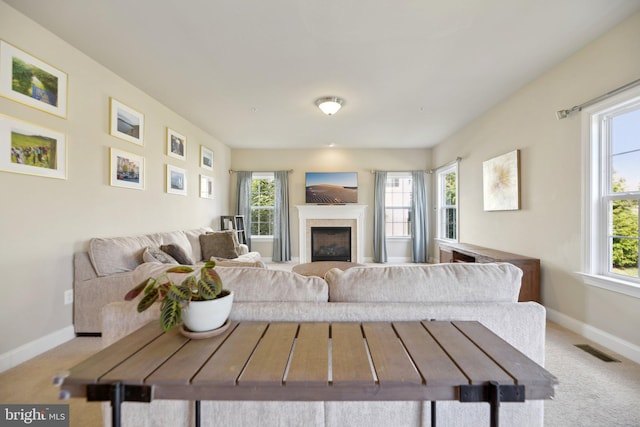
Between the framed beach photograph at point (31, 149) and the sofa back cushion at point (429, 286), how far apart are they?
2514 mm

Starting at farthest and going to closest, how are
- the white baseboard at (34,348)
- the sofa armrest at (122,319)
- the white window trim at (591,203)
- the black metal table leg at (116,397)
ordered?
the white window trim at (591,203) < the white baseboard at (34,348) < the sofa armrest at (122,319) < the black metal table leg at (116,397)

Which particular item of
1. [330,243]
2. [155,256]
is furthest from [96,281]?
[330,243]

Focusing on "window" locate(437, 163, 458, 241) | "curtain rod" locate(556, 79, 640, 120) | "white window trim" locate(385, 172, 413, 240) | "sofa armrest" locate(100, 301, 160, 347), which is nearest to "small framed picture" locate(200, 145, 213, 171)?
"white window trim" locate(385, 172, 413, 240)

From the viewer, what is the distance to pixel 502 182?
3598 millimetres

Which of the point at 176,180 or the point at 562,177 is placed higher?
the point at 176,180

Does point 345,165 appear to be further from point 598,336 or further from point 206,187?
point 598,336

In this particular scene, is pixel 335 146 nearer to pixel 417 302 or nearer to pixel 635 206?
pixel 635 206

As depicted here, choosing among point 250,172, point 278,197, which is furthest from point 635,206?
point 250,172

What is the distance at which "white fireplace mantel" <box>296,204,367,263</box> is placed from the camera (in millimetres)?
5980

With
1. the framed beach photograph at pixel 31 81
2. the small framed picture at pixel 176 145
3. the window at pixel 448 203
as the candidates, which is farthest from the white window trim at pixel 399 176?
the framed beach photograph at pixel 31 81

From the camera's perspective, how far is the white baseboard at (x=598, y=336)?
2.07 meters

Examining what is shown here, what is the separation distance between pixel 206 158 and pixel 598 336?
18.6 feet

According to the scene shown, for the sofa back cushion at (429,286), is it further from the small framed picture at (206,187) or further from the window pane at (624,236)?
the small framed picture at (206,187)

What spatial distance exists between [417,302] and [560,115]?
2737 millimetres
